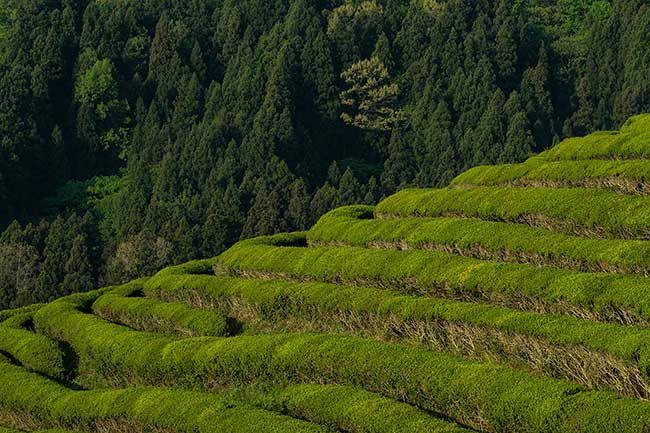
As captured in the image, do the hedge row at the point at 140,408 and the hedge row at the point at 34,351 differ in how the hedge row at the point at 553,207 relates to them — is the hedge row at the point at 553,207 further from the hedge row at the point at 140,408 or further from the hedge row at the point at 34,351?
the hedge row at the point at 34,351

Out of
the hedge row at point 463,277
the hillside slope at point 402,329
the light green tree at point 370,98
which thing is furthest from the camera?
the light green tree at point 370,98

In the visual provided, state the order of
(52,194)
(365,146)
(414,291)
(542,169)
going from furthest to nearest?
1. (365,146)
2. (52,194)
3. (542,169)
4. (414,291)

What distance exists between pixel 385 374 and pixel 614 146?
903 inches

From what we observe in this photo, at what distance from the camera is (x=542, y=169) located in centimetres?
4575

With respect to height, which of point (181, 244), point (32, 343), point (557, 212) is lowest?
point (181, 244)

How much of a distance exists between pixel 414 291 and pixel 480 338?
24.7 ft

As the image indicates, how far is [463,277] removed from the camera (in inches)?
1310

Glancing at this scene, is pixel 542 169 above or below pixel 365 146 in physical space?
above

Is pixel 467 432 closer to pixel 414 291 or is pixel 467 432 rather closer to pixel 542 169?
pixel 414 291

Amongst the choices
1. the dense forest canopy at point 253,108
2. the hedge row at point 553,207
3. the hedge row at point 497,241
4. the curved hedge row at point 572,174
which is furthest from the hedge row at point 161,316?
the dense forest canopy at point 253,108

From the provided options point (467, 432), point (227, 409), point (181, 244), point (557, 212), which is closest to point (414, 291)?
point (557, 212)

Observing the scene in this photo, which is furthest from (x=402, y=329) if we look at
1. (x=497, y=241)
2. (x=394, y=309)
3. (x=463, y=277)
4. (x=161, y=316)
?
(x=161, y=316)

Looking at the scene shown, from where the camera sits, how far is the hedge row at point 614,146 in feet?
141

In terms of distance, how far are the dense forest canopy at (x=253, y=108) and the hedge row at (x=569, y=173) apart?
188 ft
